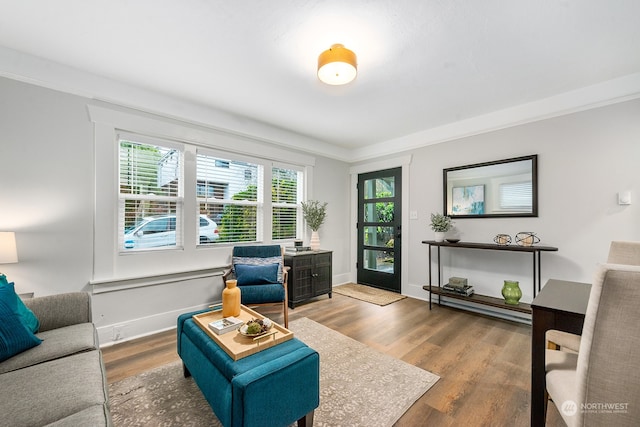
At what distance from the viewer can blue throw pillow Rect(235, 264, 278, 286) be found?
3.04m

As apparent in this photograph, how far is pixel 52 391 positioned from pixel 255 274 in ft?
6.31

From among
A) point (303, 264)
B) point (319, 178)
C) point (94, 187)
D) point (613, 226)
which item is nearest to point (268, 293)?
point (303, 264)

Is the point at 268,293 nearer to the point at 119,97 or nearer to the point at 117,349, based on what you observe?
the point at 117,349

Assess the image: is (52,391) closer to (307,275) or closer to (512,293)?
(307,275)

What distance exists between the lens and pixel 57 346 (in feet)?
5.15

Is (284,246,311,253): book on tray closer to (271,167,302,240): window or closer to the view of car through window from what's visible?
(271,167,302,240): window

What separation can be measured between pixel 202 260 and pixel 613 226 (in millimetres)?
4474

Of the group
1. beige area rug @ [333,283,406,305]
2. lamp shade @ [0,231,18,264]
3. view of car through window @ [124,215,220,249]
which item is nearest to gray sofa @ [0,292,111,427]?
lamp shade @ [0,231,18,264]

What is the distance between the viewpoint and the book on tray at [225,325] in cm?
170

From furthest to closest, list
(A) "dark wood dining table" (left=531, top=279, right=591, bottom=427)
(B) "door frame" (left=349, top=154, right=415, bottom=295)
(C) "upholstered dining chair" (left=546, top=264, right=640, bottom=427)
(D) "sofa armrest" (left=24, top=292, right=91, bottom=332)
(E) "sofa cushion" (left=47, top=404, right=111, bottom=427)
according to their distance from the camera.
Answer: (B) "door frame" (left=349, top=154, right=415, bottom=295)
(D) "sofa armrest" (left=24, top=292, right=91, bottom=332)
(A) "dark wood dining table" (left=531, top=279, right=591, bottom=427)
(E) "sofa cushion" (left=47, top=404, right=111, bottom=427)
(C) "upholstered dining chair" (left=546, top=264, right=640, bottom=427)

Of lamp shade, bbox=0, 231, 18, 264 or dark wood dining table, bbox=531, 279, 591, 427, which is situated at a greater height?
lamp shade, bbox=0, 231, 18, 264

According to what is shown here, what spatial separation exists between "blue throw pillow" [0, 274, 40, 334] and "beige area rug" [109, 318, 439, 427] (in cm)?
66

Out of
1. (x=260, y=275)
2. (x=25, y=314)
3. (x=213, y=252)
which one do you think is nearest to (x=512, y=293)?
(x=260, y=275)

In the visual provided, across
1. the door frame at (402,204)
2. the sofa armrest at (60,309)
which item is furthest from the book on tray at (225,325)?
the door frame at (402,204)
